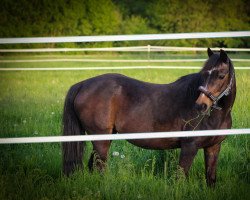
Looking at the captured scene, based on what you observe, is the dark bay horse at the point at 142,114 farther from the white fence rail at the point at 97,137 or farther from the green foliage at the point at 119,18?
the green foliage at the point at 119,18

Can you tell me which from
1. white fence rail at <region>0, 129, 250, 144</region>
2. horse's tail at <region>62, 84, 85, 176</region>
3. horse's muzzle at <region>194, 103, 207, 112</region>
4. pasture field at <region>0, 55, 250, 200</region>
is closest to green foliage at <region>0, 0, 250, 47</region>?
pasture field at <region>0, 55, 250, 200</region>

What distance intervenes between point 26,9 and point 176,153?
103ft

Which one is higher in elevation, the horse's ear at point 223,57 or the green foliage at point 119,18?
the horse's ear at point 223,57

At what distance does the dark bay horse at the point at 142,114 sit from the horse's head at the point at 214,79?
0.67ft

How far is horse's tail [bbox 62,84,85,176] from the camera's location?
4941mm

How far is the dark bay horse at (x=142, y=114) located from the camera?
15.6ft

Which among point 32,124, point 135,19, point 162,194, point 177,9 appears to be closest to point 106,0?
point 135,19

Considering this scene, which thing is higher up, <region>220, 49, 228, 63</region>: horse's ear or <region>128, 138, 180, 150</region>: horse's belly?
<region>220, 49, 228, 63</region>: horse's ear

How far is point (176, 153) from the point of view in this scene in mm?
5719

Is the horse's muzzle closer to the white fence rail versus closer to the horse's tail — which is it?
the white fence rail

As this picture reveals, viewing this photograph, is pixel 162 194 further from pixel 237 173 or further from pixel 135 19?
pixel 135 19

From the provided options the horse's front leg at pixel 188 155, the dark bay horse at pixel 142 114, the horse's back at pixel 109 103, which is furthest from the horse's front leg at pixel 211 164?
the horse's back at pixel 109 103

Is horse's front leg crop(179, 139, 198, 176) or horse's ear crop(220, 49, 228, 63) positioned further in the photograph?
horse's front leg crop(179, 139, 198, 176)

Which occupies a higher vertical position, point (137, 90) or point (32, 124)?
point (137, 90)
